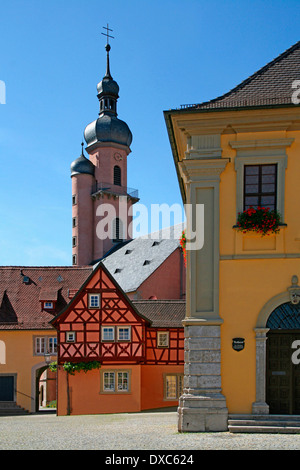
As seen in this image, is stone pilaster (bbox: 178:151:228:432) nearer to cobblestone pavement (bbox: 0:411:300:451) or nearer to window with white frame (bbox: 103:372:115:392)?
cobblestone pavement (bbox: 0:411:300:451)

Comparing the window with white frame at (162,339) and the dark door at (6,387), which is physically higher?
the window with white frame at (162,339)

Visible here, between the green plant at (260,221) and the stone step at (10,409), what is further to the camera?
the stone step at (10,409)

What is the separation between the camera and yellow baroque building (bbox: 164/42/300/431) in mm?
13961

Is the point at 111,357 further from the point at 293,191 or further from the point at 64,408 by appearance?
the point at 293,191

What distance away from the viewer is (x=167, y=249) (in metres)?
43.9

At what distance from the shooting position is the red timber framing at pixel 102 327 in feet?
95.3

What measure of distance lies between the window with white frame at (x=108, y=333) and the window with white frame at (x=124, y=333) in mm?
331

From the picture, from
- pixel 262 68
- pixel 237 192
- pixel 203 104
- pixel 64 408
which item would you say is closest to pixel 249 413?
pixel 237 192

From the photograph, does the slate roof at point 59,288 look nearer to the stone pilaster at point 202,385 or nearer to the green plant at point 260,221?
the stone pilaster at point 202,385

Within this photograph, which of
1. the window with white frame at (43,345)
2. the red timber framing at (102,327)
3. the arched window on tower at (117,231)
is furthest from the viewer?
the arched window on tower at (117,231)

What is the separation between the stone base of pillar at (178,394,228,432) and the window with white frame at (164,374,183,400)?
53.6 feet

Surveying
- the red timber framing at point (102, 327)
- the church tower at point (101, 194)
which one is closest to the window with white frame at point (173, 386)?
the red timber framing at point (102, 327)
